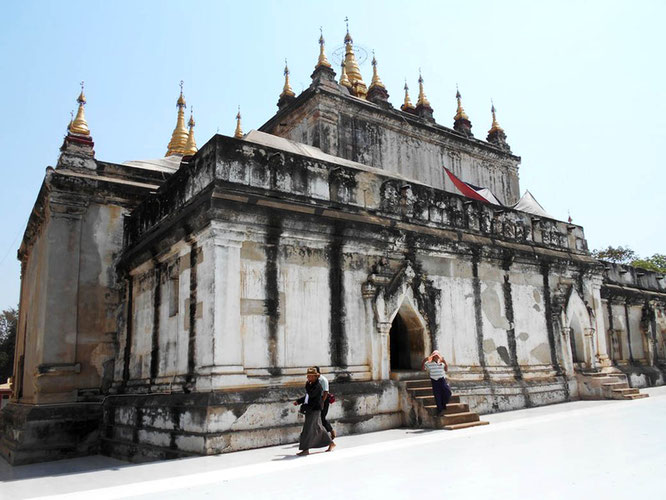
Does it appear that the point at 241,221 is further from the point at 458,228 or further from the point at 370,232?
the point at 458,228

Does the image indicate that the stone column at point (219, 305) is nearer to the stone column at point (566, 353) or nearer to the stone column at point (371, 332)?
the stone column at point (371, 332)

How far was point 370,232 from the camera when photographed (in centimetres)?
1234

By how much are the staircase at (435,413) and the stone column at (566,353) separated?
583 cm

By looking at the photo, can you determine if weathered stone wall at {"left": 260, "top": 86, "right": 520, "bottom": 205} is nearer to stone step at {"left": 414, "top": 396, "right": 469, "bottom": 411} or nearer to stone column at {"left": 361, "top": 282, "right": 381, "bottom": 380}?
stone column at {"left": 361, "top": 282, "right": 381, "bottom": 380}

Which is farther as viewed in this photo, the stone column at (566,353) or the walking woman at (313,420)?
the stone column at (566,353)

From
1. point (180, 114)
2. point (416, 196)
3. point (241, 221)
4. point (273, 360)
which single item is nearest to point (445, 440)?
point (273, 360)

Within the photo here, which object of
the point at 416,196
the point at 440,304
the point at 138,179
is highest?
the point at 138,179

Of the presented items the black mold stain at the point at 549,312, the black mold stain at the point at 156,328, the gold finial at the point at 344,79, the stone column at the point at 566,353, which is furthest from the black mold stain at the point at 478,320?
the gold finial at the point at 344,79

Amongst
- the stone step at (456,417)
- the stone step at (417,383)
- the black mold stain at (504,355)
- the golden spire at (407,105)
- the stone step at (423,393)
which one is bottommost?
the stone step at (456,417)

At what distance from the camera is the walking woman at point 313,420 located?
8852 mm

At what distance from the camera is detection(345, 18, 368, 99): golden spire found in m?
22.5

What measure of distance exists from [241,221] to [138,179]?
6541 millimetres

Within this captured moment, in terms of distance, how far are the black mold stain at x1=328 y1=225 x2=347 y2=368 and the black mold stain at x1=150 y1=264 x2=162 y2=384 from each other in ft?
12.4

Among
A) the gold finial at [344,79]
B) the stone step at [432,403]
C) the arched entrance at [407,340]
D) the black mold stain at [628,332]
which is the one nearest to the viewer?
the stone step at [432,403]
